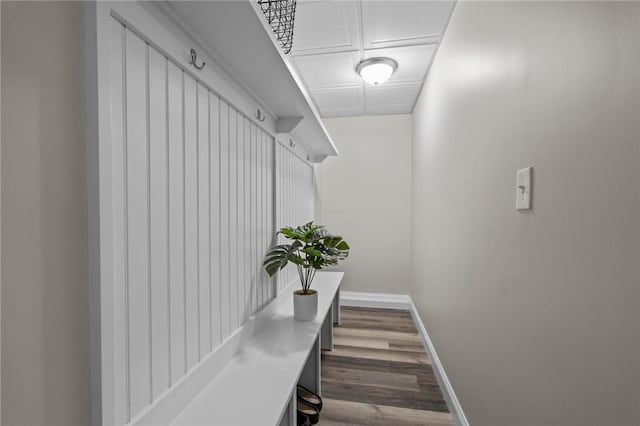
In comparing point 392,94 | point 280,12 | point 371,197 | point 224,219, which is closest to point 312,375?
point 224,219

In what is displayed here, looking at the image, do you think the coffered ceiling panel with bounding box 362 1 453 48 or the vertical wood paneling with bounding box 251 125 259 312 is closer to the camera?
the vertical wood paneling with bounding box 251 125 259 312

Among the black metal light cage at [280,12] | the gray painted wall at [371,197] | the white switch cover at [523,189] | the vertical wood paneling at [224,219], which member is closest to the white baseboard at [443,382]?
the gray painted wall at [371,197]

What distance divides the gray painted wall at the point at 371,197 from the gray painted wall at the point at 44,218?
329cm

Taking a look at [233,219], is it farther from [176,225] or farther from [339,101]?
[339,101]

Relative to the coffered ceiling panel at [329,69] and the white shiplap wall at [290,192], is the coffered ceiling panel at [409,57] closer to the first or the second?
the coffered ceiling panel at [329,69]

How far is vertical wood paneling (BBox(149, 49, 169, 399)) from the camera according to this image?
82cm

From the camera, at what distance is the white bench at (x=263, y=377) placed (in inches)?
36.0

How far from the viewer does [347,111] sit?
12.0 ft

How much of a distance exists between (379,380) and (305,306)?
0.95m

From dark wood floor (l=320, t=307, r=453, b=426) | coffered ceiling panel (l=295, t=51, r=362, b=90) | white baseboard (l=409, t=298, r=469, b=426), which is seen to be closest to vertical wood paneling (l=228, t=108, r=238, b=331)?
dark wood floor (l=320, t=307, r=453, b=426)

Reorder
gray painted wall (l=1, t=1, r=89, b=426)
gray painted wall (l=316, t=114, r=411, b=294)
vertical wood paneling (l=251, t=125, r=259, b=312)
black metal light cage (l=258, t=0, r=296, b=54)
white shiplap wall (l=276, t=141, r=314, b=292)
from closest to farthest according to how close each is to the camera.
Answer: gray painted wall (l=1, t=1, r=89, b=426), black metal light cage (l=258, t=0, r=296, b=54), vertical wood paneling (l=251, t=125, r=259, b=312), white shiplap wall (l=276, t=141, r=314, b=292), gray painted wall (l=316, t=114, r=411, b=294)

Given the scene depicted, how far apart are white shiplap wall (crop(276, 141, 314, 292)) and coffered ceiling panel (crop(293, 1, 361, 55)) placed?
82cm

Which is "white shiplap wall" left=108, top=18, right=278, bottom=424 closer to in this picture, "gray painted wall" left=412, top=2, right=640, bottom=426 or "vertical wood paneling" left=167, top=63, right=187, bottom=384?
"vertical wood paneling" left=167, top=63, right=187, bottom=384

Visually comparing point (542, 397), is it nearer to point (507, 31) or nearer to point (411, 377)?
point (507, 31)
